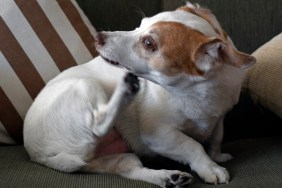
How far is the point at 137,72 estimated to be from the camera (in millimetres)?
1281

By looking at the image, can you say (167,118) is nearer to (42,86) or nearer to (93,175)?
(93,175)

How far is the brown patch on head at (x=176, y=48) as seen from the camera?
1.25 m

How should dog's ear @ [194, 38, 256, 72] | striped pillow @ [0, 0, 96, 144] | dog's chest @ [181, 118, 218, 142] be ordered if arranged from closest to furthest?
dog's ear @ [194, 38, 256, 72] < dog's chest @ [181, 118, 218, 142] < striped pillow @ [0, 0, 96, 144]

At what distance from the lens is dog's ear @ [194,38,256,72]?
1187 mm

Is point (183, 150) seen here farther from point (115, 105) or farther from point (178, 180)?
point (115, 105)

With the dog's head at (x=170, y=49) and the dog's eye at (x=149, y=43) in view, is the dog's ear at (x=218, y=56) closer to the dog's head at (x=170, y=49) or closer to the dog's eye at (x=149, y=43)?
the dog's head at (x=170, y=49)

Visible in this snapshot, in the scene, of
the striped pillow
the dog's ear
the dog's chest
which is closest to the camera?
the dog's ear

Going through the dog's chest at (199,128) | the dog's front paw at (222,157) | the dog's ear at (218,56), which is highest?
the dog's ear at (218,56)

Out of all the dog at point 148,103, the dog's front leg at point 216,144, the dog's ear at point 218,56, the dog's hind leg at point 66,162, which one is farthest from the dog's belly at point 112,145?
the dog's ear at point 218,56

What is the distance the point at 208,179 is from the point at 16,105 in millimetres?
710

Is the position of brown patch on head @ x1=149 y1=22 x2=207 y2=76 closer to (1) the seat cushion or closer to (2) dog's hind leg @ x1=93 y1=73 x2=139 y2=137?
(2) dog's hind leg @ x1=93 y1=73 x2=139 y2=137

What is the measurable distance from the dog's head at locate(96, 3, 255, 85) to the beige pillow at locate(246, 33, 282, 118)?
0.84 feet

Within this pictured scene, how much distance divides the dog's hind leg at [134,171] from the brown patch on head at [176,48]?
0.88 ft

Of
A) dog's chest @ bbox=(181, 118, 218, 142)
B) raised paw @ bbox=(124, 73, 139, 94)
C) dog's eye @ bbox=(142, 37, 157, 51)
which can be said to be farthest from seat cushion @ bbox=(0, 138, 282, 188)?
dog's eye @ bbox=(142, 37, 157, 51)
